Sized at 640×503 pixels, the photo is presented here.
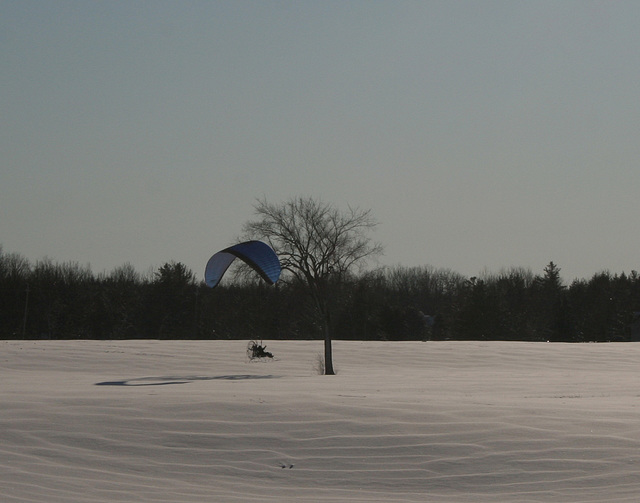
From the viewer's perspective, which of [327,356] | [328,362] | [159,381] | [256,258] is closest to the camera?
[159,381]

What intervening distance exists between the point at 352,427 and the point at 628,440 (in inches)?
128

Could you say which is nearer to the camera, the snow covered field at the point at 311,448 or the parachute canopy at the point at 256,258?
the snow covered field at the point at 311,448

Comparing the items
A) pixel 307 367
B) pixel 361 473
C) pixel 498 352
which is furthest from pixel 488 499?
pixel 498 352

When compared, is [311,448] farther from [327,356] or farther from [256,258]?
[327,356]

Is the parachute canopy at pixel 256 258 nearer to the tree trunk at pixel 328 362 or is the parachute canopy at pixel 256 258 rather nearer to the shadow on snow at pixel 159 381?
the shadow on snow at pixel 159 381

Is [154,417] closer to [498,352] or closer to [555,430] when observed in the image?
[555,430]

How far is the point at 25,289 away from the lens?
71312 millimetres

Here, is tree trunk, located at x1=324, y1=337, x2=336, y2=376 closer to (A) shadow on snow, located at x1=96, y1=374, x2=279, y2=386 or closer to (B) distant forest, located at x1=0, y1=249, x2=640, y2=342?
(A) shadow on snow, located at x1=96, y1=374, x2=279, y2=386

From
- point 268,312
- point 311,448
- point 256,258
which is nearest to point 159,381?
point 256,258

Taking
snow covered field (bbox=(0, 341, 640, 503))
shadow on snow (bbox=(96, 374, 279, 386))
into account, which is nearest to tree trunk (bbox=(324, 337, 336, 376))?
shadow on snow (bbox=(96, 374, 279, 386))

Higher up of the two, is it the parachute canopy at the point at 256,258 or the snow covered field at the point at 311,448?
the parachute canopy at the point at 256,258

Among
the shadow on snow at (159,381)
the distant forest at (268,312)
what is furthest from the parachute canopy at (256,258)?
the distant forest at (268,312)

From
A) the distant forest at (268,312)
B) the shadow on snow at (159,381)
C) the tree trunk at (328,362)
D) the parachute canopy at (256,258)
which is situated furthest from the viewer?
the distant forest at (268,312)

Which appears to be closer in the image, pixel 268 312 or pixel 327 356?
pixel 327 356
